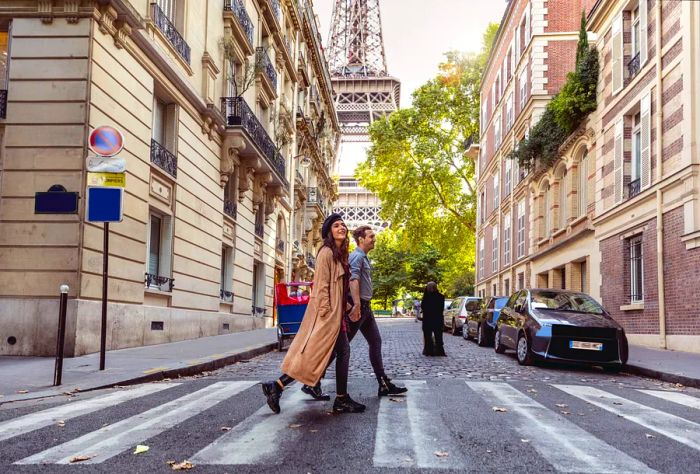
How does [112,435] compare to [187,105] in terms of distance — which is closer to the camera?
[112,435]

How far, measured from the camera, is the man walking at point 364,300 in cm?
639

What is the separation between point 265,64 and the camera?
2322 cm

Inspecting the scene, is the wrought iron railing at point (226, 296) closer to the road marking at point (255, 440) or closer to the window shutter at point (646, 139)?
the window shutter at point (646, 139)

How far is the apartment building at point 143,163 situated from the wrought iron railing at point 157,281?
1.9 inches

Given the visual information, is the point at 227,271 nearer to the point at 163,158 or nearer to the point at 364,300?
the point at 163,158

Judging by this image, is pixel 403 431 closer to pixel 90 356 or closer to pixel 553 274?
pixel 90 356

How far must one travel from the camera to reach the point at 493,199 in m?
37.1

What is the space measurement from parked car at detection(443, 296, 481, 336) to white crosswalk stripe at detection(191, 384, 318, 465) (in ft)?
52.2

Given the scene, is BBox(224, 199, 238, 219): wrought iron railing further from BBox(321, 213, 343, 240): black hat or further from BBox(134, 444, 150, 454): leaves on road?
BBox(134, 444, 150, 454): leaves on road

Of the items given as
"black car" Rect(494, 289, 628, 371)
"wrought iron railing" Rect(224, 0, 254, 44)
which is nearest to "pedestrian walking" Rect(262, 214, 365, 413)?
→ "black car" Rect(494, 289, 628, 371)

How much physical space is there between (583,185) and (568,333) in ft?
38.5

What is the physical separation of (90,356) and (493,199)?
95.9 feet

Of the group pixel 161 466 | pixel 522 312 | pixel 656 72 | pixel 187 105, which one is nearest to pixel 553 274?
pixel 656 72

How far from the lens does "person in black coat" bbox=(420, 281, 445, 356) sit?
13391 millimetres
